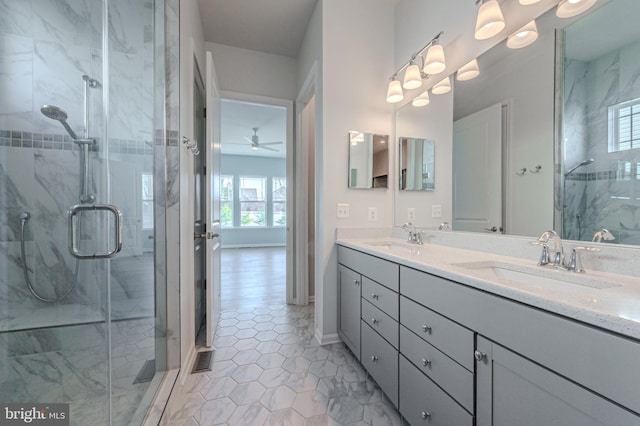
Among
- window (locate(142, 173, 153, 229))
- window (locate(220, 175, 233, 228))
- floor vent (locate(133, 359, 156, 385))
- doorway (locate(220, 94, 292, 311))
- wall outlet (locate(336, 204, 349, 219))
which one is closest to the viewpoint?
floor vent (locate(133, 359, 156, 385))

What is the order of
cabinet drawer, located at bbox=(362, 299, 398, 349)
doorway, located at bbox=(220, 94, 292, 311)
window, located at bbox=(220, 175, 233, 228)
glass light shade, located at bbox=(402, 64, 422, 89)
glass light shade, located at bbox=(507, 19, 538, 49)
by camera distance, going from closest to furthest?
glass light shade, located at bbox=(507, 19, 538, 49) < cabinet drawer, located at bbox=(362, 299, 398, 349) < glass light shade, located at bbox=(402, 64, 422, 89) < doorway, located at bbox=(220, 94, 292, 311) < window, located at bbox=(220, 175, 233, 228)

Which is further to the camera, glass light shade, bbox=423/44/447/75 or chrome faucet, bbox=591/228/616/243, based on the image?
glass light shade, bbox=423/44/447/75

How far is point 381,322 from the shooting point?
1484mm

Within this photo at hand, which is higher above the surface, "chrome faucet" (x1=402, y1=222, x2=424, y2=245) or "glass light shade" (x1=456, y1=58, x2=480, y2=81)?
"glass light shade" (x1=456, y1=58, x2=480, y2=81)

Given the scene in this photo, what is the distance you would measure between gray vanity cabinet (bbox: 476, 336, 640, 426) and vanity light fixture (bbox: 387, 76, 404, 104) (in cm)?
180

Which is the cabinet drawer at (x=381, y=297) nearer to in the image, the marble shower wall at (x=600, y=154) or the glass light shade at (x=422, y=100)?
the marble shower wall at (x=600, y=154)

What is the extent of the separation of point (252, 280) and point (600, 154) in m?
3.95

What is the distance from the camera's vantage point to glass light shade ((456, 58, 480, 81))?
1.57 metres

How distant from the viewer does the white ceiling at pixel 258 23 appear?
2234 mm

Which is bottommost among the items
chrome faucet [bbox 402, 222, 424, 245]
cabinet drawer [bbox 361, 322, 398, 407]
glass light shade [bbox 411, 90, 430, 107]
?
cabinet drawer [bbox 361, 322, 398, 407]

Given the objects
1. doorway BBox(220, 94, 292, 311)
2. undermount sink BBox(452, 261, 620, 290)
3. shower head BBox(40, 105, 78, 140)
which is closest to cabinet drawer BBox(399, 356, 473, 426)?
undermount sink BBox(452, 261, 620, 290)

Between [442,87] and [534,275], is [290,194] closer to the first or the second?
[442,87]

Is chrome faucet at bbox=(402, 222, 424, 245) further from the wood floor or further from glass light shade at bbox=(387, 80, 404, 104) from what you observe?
the wood floor

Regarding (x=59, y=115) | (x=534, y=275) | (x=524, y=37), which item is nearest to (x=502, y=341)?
(x=534, y=275)
